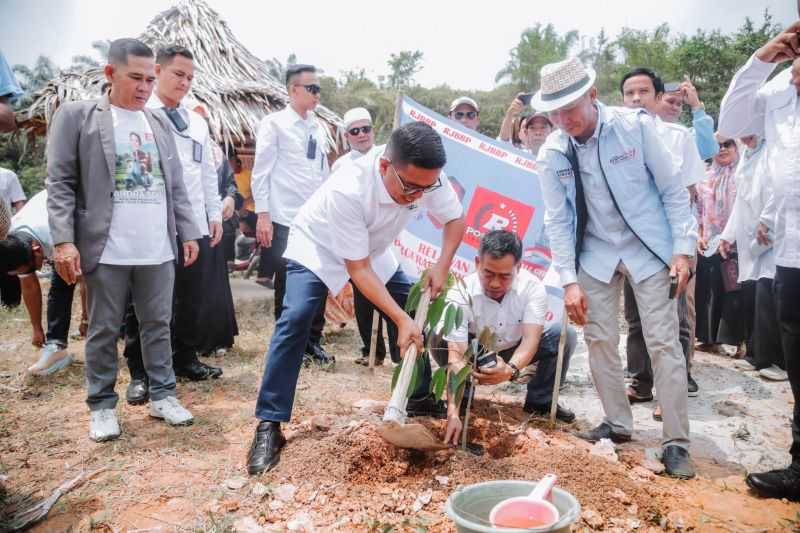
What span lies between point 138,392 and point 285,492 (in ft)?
5.11

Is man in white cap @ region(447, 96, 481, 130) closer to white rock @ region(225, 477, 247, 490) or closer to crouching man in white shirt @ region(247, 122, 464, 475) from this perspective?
crouching man in white shirt @ region(247, 122, 464, 475)

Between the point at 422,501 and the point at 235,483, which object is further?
the point at 235,483

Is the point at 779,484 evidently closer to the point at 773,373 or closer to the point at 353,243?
the point at 353,243

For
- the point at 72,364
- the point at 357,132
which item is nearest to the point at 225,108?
the point at 357,132

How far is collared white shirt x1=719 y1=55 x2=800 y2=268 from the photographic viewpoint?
2396mm

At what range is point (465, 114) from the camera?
4.91 metres

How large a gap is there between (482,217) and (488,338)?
1.74 meters

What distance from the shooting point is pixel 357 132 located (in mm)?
4547

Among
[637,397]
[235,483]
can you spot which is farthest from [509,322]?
[235,483]

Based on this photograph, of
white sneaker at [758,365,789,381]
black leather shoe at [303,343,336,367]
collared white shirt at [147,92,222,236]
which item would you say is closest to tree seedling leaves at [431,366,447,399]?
black leather shoe at [303,343,336,367]

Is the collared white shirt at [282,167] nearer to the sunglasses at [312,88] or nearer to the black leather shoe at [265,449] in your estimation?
the sunglasses at [312,88]

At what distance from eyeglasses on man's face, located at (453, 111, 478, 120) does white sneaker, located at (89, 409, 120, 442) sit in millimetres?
3412

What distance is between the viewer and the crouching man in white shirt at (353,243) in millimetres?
2336

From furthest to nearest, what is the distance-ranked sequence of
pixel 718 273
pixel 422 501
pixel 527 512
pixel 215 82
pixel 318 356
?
pixel 215 82
pixel 718 273
pixel 318 356
pixel 422 501
pixel 527 512
